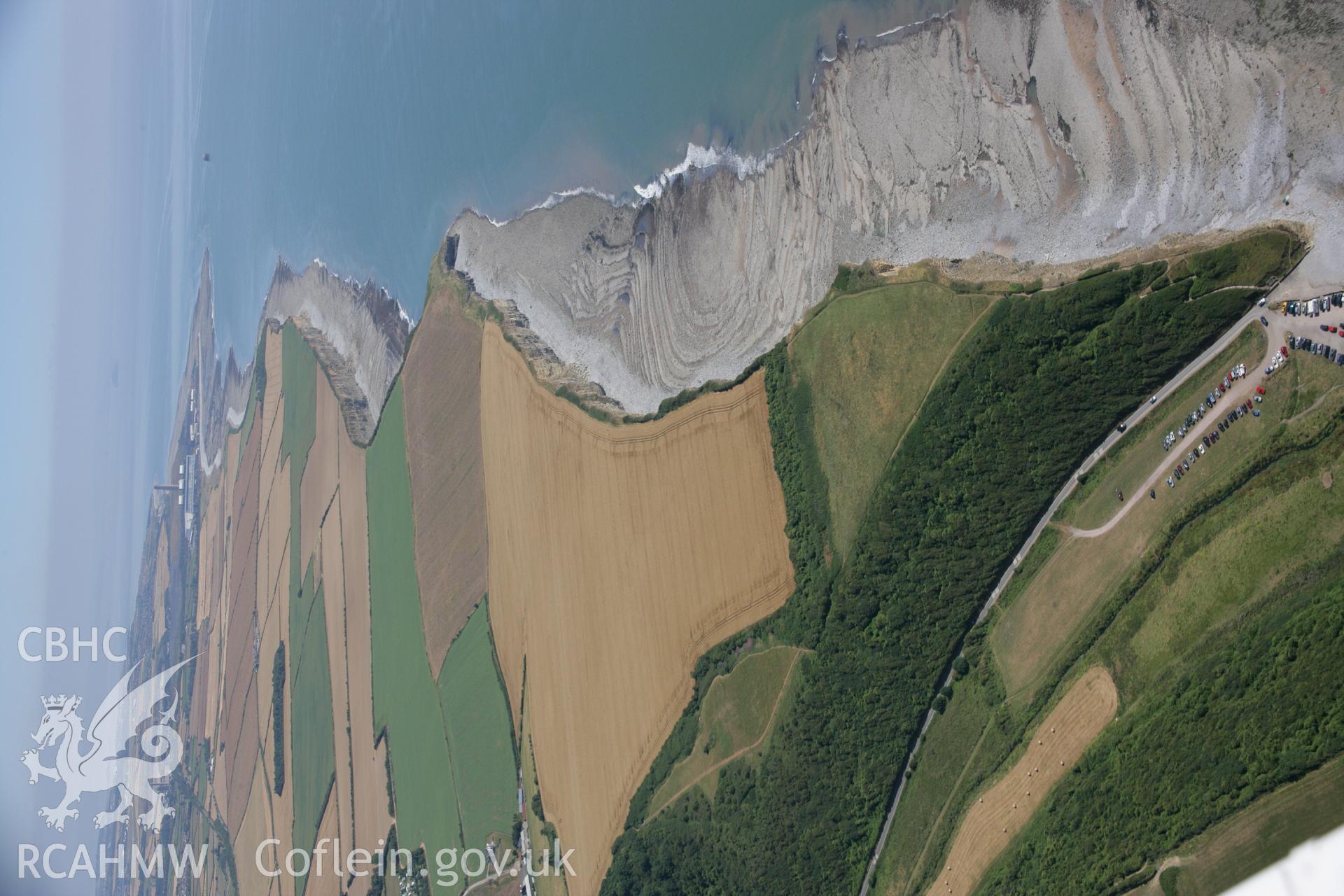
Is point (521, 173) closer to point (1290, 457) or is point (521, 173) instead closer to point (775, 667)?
point (775, 667)

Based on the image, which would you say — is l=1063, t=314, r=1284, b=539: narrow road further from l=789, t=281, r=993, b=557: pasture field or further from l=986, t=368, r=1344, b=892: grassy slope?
l=789, t=281, r=993, b=557: pasture field

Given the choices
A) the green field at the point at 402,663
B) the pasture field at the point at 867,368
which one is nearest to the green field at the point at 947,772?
the pasture field at the point at 867,368

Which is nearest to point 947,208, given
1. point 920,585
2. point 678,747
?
point 920,585

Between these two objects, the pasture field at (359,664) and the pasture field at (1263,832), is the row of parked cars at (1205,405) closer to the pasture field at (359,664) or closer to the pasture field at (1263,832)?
the pasture field at (1263,832)

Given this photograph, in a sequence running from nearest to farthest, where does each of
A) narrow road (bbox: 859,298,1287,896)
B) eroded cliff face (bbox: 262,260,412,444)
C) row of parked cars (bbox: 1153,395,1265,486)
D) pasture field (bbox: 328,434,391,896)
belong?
1. row of parked cars (bbox: 1153,395,1265,486)
2. narrow road (bbox: 859,298,1287,896)
3. pasture field (bbox: 328,434,391,896)
4. eroded cliff face (bbox: 262,260,412,444)

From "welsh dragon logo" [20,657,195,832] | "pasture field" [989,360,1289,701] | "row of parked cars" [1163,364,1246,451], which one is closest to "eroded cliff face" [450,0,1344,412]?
"row of parked cars" [1163,364,1246,451]

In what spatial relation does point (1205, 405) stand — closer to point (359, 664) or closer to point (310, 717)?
point (359, 664)
